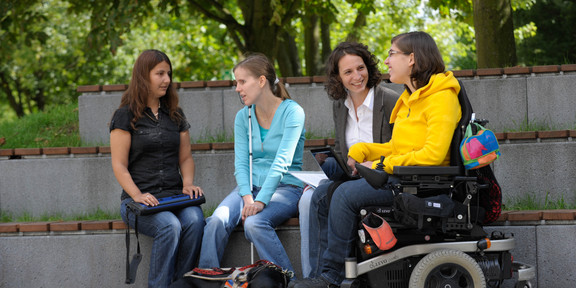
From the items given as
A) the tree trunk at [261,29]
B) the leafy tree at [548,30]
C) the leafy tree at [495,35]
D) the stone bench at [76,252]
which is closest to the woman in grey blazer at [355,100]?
the stone bench at [76,252]

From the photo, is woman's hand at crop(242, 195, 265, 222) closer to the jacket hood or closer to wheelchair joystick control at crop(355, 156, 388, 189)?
wheelchair joystick control at crop(355, 156, 388, 189)

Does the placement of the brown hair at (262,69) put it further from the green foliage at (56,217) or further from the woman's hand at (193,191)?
the green foliage at (56,217)

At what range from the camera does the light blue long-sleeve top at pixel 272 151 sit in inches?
204

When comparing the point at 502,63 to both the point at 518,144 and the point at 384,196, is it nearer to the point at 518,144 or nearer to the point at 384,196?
the point at 518,144

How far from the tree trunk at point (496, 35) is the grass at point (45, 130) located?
4998 mm

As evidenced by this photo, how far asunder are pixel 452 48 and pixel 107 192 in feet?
66.5

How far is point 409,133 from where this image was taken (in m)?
4.27

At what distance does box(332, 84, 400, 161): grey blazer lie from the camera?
5.00 metres

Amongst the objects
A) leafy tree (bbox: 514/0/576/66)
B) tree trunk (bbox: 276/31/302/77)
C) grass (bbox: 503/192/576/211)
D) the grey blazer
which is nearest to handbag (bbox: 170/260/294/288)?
the grey blazer

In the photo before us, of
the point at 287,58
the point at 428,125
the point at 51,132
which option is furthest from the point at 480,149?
the point at 287,58

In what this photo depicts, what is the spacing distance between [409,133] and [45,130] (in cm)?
550

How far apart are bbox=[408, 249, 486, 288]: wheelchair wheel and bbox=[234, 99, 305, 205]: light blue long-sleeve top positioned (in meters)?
1.45

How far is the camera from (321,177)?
512cm

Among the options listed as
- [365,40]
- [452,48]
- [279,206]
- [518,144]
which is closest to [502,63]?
[518,144]
